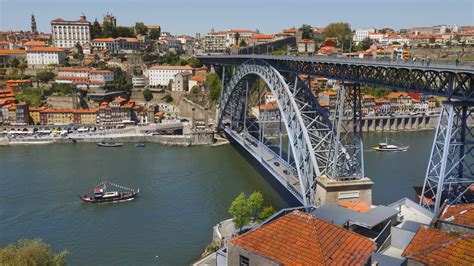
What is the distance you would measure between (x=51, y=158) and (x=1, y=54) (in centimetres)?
2688

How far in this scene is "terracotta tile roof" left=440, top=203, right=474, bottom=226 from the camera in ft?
20.0

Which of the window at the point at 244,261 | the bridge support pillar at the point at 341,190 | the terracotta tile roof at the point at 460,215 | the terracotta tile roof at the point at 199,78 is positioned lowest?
the bridge support pillar at the point at 341,190

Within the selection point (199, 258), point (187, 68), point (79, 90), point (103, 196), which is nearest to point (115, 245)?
point (199, 258)

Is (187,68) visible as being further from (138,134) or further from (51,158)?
(51,158)

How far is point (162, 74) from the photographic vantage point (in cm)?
4334

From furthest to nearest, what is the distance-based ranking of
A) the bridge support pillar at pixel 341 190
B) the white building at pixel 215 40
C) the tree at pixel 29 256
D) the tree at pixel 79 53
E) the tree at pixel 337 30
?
the tree at pixel 337 30, the white building at pixel 215 40, the tree at pixel 79 53, the bridge support pillar at pixel 341 190, the tree at pixel 29 256

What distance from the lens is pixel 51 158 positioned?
25875 mm

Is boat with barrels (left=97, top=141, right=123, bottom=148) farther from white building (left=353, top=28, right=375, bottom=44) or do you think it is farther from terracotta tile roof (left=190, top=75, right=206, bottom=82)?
white building (left=353, top=28, right=375, bottom=44)

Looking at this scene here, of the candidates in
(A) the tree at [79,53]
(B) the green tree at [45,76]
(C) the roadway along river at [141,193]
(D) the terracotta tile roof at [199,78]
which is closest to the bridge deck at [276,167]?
(C) the roadway along river at [141,193]

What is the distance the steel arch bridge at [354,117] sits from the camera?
29.4 feet

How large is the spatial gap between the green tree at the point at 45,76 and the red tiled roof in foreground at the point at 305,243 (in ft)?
133

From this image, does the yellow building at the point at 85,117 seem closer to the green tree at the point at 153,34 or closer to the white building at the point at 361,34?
the green tree at the point at 153,34

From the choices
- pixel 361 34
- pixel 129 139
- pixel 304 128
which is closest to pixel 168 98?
pixel 129 139

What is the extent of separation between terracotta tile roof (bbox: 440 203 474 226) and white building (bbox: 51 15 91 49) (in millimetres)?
54351
